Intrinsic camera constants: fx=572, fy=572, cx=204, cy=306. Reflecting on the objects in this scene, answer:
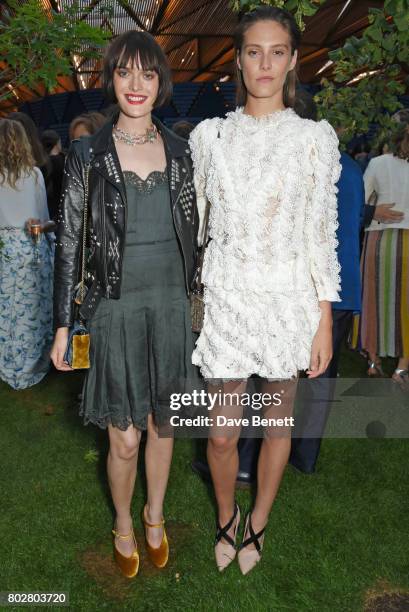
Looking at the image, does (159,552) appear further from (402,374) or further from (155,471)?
(402,374)

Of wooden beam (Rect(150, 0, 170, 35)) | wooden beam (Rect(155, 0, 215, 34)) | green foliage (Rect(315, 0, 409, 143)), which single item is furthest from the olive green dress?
wooden beam (Rect(155, 0, 215, 34))

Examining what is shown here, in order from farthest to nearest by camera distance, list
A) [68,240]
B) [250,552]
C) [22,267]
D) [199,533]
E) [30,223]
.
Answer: [22,267], [30,223], [199,533], [250,552], [68,240]

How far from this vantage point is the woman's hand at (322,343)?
2.21m

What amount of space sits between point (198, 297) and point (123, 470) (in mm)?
795

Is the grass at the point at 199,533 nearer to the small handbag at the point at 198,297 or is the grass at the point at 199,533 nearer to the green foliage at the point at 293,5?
the small handbag at the point at 198,297

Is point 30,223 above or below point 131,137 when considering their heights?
below

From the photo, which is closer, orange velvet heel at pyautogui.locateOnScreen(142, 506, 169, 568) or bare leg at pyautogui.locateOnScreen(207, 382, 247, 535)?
bare leg at pyautogui.locateOnScreen(207, 382, 247, 535)

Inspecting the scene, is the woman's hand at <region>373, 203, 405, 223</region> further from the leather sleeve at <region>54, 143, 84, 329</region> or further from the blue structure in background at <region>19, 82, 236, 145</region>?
the blue structure in background at <region>19, 82, 236, 145</region>

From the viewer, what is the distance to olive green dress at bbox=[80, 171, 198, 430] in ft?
7.16

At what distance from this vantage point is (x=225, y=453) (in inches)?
95.0

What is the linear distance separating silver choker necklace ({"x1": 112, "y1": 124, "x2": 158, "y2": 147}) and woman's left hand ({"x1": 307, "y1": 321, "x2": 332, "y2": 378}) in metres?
0.99

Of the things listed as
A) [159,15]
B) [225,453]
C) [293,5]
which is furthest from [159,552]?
[159,15]

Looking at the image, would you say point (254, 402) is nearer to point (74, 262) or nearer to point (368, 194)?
point (74, 262)

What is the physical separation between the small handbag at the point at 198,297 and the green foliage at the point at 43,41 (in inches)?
42.5
